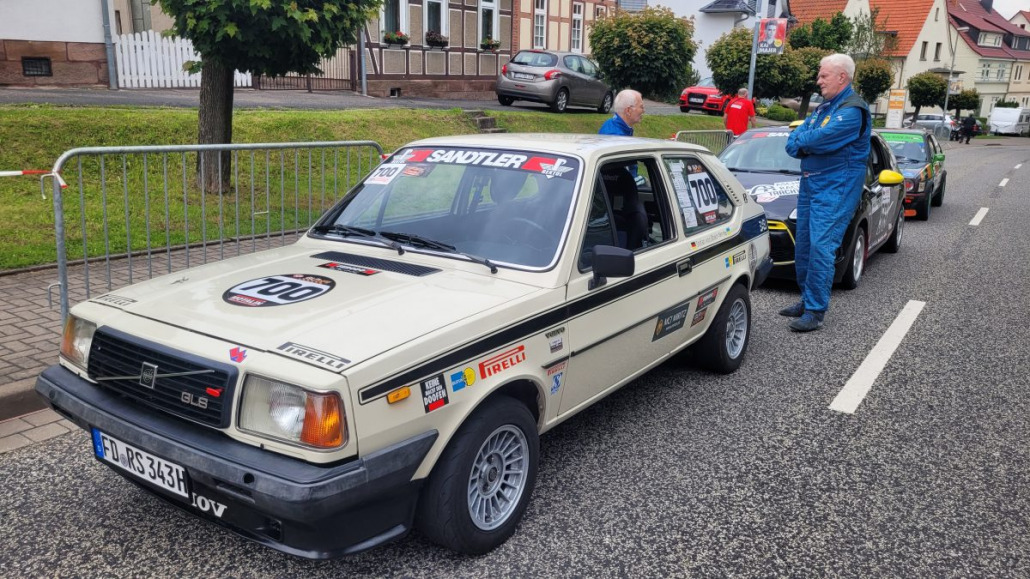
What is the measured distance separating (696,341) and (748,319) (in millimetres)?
728

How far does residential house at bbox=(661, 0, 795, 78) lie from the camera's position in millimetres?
52500

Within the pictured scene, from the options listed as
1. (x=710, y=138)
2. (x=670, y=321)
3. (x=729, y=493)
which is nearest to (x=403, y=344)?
(x=729, y=493)

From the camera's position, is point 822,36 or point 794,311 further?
point 822,36

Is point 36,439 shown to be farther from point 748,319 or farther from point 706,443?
point 748,319

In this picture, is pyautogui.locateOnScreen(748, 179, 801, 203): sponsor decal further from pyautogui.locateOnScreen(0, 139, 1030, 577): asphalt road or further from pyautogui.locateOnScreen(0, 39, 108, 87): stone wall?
pyautogui.locateOnScreen(0, 39, 108, 87): stone wall

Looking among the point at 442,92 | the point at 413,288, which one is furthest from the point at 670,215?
the point at 442,92

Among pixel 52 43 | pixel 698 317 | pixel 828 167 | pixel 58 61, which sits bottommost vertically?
pixel 698 317

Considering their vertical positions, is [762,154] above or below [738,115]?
below

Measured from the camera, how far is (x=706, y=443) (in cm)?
459

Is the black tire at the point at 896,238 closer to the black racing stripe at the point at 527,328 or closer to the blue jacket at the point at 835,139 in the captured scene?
the blue jacket at the point at 835,139

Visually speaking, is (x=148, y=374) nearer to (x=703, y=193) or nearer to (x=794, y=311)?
(x=703, y=193)

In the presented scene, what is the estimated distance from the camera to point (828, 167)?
6566mm

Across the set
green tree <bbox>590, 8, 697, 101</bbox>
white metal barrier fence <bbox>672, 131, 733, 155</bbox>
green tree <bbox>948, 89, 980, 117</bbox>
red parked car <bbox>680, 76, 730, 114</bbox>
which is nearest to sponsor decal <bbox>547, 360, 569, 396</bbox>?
white metal barrier fence <bbox>672, 131, 733, 155</bbox>

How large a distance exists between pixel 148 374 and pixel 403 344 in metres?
0.98
